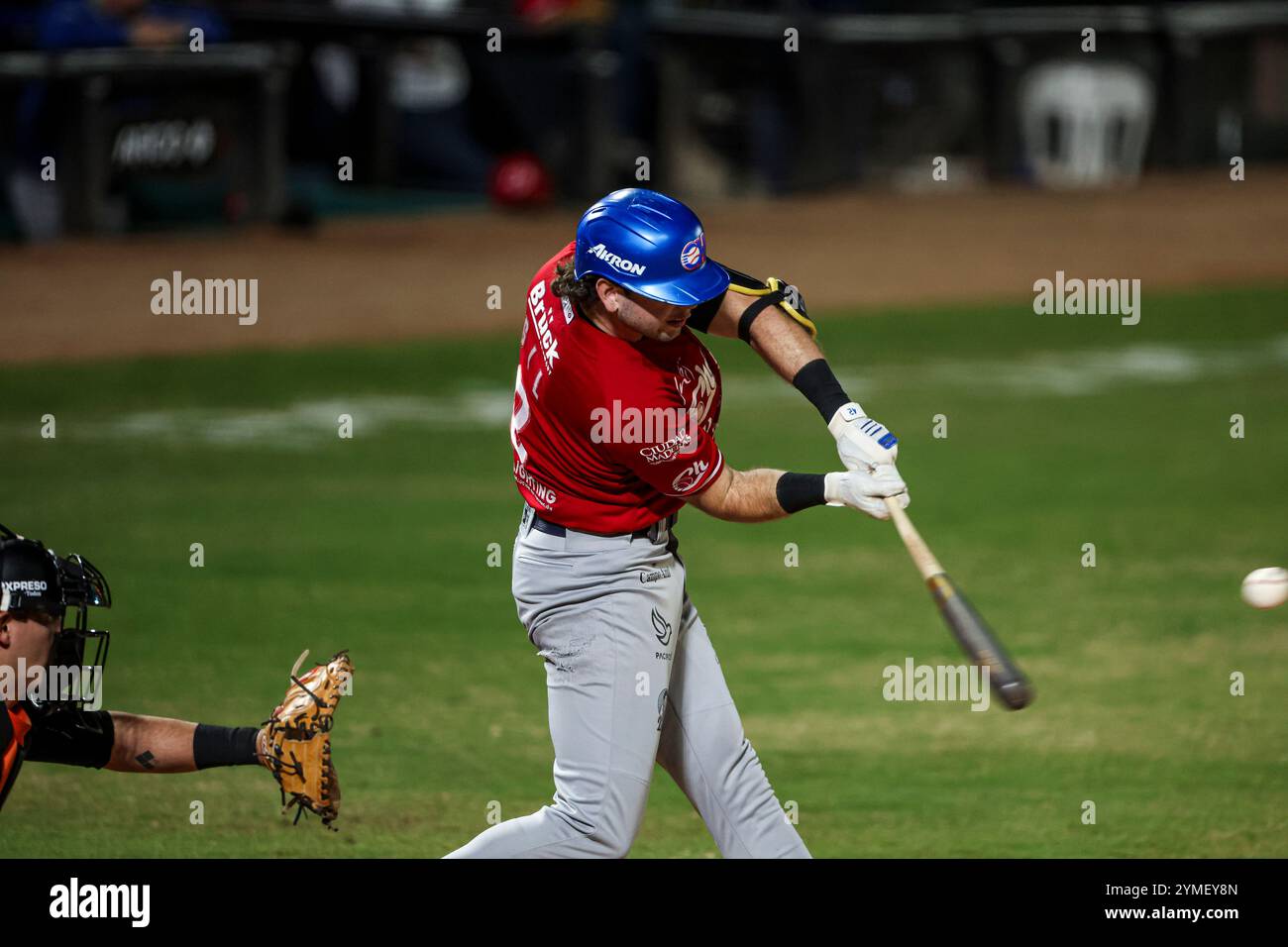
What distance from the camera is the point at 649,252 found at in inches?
185

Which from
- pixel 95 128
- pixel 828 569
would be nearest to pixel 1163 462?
pixel 828 569

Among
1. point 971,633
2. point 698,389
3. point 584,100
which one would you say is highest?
point 584,100

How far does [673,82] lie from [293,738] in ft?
49.4

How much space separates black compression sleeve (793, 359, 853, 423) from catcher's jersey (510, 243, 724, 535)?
9.8 inches

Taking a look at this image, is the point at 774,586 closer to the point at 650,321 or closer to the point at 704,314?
the point at 704,314

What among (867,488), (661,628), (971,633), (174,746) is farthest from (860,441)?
(174,746)

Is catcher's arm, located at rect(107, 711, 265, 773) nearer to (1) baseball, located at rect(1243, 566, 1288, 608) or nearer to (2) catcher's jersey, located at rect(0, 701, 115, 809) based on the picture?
(2) catcher's jersey, located at rect(0, 701, 115, 809)

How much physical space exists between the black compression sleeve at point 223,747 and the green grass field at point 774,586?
0.51m

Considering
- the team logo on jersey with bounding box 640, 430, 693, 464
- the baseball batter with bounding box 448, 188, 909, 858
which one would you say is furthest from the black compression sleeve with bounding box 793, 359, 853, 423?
the team logo on jersey with bounding box 640, 430, 693, 464

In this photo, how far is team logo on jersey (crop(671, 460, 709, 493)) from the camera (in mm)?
4832

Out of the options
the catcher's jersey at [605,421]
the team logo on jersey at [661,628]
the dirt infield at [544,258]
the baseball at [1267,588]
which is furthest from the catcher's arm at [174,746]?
the dirt infield at [544,258]

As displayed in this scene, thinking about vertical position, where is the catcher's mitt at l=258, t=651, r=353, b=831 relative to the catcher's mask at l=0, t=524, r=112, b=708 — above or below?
below

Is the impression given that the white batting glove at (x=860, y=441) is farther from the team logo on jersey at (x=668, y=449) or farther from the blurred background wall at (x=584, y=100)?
Answer: the blurred background wall at (x=584, y=100)

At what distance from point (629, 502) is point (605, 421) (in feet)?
0.97
